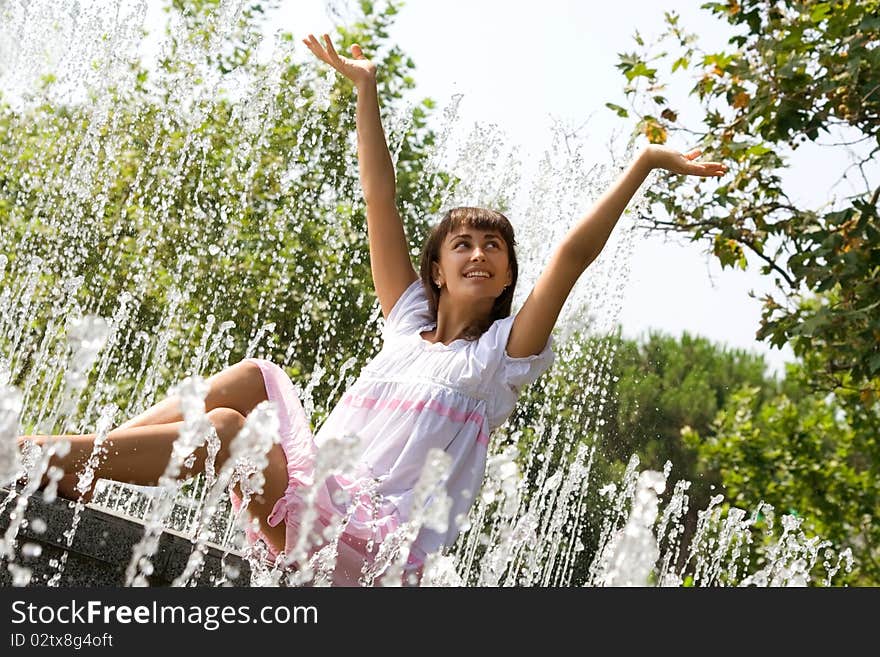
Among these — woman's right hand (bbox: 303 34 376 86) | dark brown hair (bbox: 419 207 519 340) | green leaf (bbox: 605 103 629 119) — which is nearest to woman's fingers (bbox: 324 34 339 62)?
woman's right hand (bbox: 303 34 376 86)

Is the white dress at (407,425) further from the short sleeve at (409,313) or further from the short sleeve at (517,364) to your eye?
the short sleeve at (409,313)

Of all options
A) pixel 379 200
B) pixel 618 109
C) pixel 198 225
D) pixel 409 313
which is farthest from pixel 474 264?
pixel 198 225

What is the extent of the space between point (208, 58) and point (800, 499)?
248 inches

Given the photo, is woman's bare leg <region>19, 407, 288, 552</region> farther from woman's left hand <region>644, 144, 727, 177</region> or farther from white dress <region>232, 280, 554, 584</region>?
woman's left hand <region>644, 144, 727, 177</region>

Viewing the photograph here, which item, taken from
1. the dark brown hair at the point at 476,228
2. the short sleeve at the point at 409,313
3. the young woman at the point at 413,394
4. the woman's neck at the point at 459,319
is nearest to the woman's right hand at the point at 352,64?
the young woman at the point at 413,394

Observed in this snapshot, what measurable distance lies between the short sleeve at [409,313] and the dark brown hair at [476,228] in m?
0.02

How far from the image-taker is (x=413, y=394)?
8.67 ft

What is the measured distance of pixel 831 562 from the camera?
9750 mm

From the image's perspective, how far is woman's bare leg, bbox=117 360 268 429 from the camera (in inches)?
95.7

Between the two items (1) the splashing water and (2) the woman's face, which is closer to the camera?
(2) the woman's face

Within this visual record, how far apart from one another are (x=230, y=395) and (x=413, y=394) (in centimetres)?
43

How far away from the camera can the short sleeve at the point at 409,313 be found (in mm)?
2980

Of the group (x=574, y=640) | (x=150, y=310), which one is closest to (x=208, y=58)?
(x=150, y=310)

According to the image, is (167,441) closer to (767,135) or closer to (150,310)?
(767,135)
